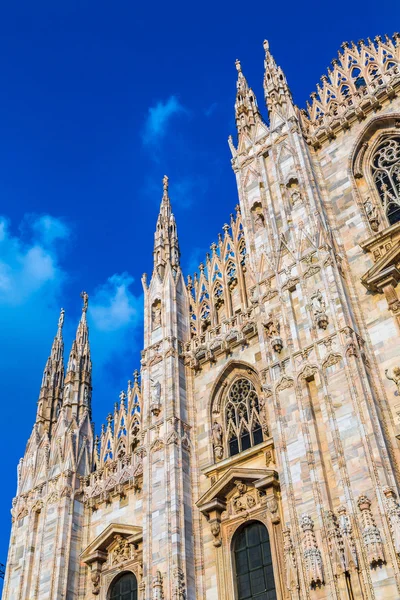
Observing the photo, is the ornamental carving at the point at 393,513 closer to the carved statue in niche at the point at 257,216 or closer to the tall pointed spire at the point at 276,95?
the carved statue in niche at the point at 257,216

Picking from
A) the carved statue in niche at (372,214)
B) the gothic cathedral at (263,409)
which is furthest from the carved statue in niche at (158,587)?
the carved statue in niche at (372,214)

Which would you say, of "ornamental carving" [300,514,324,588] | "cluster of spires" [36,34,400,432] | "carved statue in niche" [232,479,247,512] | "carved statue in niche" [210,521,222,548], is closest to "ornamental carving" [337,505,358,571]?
"ornamental carving" [300,514,324,588]

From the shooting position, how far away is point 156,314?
69.3 feet

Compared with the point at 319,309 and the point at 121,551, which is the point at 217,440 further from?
the point at 319,309

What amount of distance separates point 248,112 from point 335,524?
13739mm

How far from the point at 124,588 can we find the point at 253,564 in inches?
170

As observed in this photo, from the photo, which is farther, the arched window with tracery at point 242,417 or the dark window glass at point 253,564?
the arched window with tracery at point 242,417

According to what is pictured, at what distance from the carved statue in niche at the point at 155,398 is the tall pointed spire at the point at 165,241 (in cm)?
404

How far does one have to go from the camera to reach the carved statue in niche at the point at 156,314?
20.9 m

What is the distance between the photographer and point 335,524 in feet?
42.7

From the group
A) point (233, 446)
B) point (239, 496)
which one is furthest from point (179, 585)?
point (233, 446)

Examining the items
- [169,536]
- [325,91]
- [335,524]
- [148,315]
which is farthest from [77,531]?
[325,91]

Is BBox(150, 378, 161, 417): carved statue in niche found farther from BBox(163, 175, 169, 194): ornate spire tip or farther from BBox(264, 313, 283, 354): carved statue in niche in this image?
BBox(163, 175, 169, 194): ornate spire tip

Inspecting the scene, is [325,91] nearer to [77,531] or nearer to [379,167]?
[379,167]
